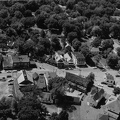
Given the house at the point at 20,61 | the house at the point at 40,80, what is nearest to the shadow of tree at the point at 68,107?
the house at the point at 40,80

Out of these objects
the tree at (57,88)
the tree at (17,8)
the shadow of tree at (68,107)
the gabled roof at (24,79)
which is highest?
the tree at (17,8)

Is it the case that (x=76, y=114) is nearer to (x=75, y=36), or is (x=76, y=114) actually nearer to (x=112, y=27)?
(x=75, y=36)

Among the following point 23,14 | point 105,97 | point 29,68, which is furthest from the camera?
point 23,14

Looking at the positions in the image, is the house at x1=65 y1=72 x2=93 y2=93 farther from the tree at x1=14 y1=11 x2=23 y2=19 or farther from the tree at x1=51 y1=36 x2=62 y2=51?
the tree at x1=14 y1=11 x2=23 y2=19

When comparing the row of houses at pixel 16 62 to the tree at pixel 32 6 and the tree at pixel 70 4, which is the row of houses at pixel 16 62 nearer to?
the tree at pixel 32 6

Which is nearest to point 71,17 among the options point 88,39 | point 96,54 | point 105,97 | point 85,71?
point 88,39

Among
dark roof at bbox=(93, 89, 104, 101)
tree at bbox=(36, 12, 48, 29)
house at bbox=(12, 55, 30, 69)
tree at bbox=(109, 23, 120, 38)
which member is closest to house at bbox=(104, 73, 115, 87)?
dark roof at bbox=(93, 89, 104, 101)

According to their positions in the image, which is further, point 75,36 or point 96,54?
point 75,36

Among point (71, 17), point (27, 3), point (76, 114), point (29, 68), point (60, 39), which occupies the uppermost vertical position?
point (27, 3)

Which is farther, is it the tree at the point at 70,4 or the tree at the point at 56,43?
the tree at the point at 70,4
